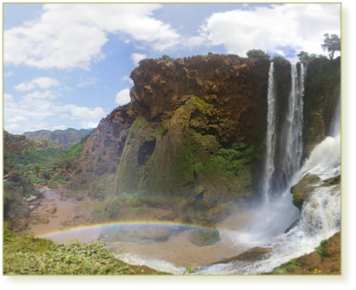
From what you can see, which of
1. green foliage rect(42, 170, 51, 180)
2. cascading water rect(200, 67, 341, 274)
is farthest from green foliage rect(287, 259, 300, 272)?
green foliage rect(42, 170, 51, 180)

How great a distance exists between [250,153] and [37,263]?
10.5 m

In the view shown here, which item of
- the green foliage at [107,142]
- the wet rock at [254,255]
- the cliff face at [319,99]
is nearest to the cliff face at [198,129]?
the cliff face at [319,99]

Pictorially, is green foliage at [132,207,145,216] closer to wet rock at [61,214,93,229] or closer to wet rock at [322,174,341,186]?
wet rock at [61,214,93,229]

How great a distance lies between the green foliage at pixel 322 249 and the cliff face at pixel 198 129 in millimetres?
5588

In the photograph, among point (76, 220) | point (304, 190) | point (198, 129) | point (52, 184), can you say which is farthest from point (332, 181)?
point (52, 184)

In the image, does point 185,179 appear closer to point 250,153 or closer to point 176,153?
point 176,153

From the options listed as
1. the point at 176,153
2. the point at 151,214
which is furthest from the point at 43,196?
the point at 176,153

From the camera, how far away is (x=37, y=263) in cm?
557

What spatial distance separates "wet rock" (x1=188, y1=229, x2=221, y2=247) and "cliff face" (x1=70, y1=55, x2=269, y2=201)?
5.35 feet

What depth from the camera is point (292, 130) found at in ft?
40.0

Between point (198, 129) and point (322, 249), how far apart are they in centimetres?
760

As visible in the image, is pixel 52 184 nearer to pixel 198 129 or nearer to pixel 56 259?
pixel 198 129

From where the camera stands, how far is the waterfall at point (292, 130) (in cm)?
1188

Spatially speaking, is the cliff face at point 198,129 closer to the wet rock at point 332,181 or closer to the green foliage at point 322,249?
the wet rock at point 332,181
